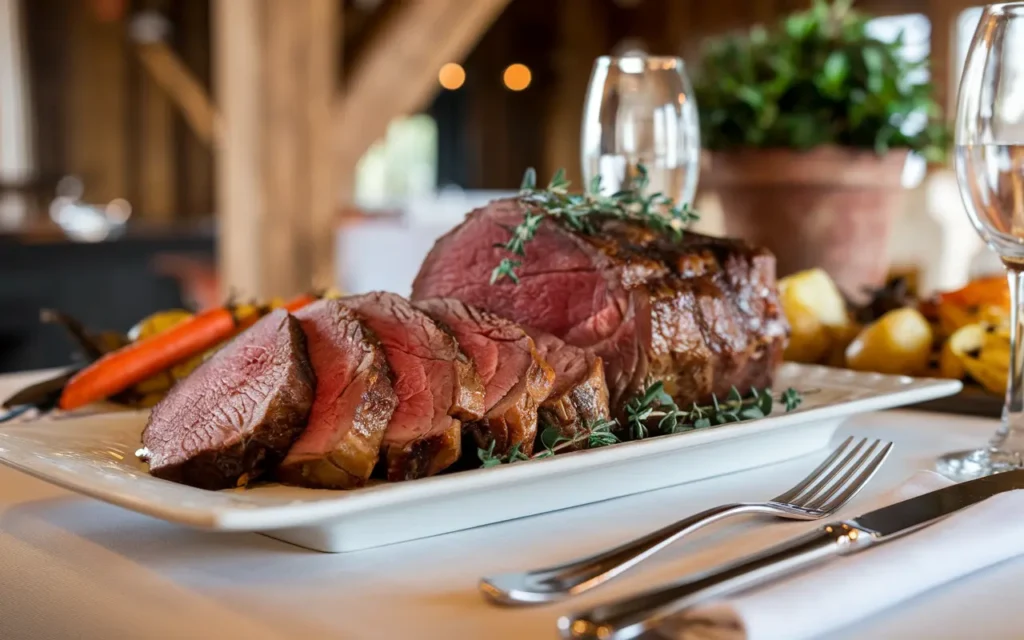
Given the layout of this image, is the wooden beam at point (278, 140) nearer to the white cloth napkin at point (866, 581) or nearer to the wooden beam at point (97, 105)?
the white cloth napkin at point (866, 581)

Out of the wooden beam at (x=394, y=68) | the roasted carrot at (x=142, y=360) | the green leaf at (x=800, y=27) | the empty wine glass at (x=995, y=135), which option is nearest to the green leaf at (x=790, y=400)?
the empty wine glass at (x=995, y=135)

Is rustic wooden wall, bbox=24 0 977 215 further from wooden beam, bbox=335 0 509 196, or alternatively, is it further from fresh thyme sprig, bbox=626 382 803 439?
fresh thyme sprig, bbox=626 382 803 439

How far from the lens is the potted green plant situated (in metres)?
2.30

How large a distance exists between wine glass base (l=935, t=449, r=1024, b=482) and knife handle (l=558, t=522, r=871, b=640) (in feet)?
1.29

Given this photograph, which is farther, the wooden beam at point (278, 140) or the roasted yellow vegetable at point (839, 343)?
the wooden beam at point (278, 140)

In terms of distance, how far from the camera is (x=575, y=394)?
3.79 ft

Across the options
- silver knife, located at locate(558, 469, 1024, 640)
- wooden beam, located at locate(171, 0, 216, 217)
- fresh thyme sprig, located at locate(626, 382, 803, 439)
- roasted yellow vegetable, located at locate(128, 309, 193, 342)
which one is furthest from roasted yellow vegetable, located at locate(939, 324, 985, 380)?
wooden beam, located at locate(171, 0, 216, 217)

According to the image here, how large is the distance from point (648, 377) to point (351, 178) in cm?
352

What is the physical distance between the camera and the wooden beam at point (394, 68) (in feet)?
14.6

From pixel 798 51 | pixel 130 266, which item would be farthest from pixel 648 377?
pixel 130 266

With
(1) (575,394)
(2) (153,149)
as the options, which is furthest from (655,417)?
(2) (153,149)

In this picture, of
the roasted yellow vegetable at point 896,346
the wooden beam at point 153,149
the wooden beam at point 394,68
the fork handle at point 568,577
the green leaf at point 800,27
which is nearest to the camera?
the fork handle at point 568,577

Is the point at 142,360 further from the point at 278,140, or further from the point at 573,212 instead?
the point at 278,140

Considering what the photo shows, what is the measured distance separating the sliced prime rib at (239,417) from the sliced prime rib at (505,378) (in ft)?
0.56
